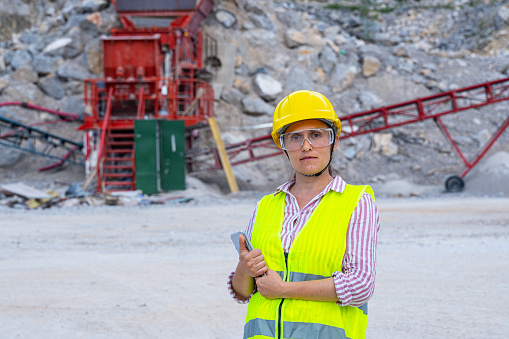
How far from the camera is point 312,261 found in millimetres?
2086

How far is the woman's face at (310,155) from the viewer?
2.28 metres

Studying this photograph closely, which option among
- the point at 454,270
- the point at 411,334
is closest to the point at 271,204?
the point at 411,334

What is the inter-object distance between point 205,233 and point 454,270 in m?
4.34

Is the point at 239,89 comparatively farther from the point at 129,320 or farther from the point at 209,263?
the point at 129,320

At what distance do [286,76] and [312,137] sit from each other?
21.0m

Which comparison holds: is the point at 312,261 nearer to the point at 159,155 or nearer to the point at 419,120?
the point at 159,155

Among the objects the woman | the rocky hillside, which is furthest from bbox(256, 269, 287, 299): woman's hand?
the rocky hillside

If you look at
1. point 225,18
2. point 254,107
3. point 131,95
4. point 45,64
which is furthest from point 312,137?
point 225,18

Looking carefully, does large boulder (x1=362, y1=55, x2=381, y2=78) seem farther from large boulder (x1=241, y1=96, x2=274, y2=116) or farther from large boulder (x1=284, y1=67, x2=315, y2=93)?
large boulder (x1=241, y1=96, x2=274, y2=116)

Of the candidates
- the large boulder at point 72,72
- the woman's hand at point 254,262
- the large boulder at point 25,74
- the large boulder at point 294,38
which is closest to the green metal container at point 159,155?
the large boulder at point 72,72

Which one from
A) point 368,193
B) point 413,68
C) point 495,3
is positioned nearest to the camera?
point 368,193

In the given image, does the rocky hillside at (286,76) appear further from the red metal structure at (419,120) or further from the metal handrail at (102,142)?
the metal handrail at (102,142)

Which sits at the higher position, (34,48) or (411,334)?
(34,48)

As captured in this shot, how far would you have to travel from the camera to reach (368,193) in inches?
→ 85.8
